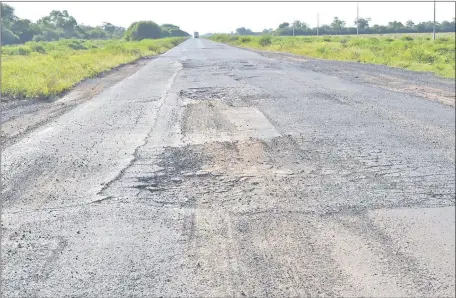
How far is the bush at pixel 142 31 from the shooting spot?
116 m

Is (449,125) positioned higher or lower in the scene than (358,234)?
higher

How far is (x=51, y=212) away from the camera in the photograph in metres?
4.27

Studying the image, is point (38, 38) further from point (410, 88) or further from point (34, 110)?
point (410, 88)

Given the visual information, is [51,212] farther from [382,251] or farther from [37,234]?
[382,251]

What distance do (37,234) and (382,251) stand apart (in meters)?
2.53

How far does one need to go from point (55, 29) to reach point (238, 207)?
352 feet

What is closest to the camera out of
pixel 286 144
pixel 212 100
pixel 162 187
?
pixel 162 187

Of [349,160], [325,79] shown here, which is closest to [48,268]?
[349,160]

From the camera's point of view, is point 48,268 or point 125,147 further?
point 125,147

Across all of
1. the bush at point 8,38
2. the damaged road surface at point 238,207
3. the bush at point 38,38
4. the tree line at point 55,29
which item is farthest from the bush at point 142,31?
the damaged road surface at point 238,207

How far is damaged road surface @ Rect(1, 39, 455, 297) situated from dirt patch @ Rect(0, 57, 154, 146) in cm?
58

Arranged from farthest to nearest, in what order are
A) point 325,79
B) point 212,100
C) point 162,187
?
point 325,79, point 212,100, point 162,187

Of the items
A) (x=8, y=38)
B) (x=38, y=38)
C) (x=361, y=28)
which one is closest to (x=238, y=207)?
(x=8, y=38)

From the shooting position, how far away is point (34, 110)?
10570 millimetres
